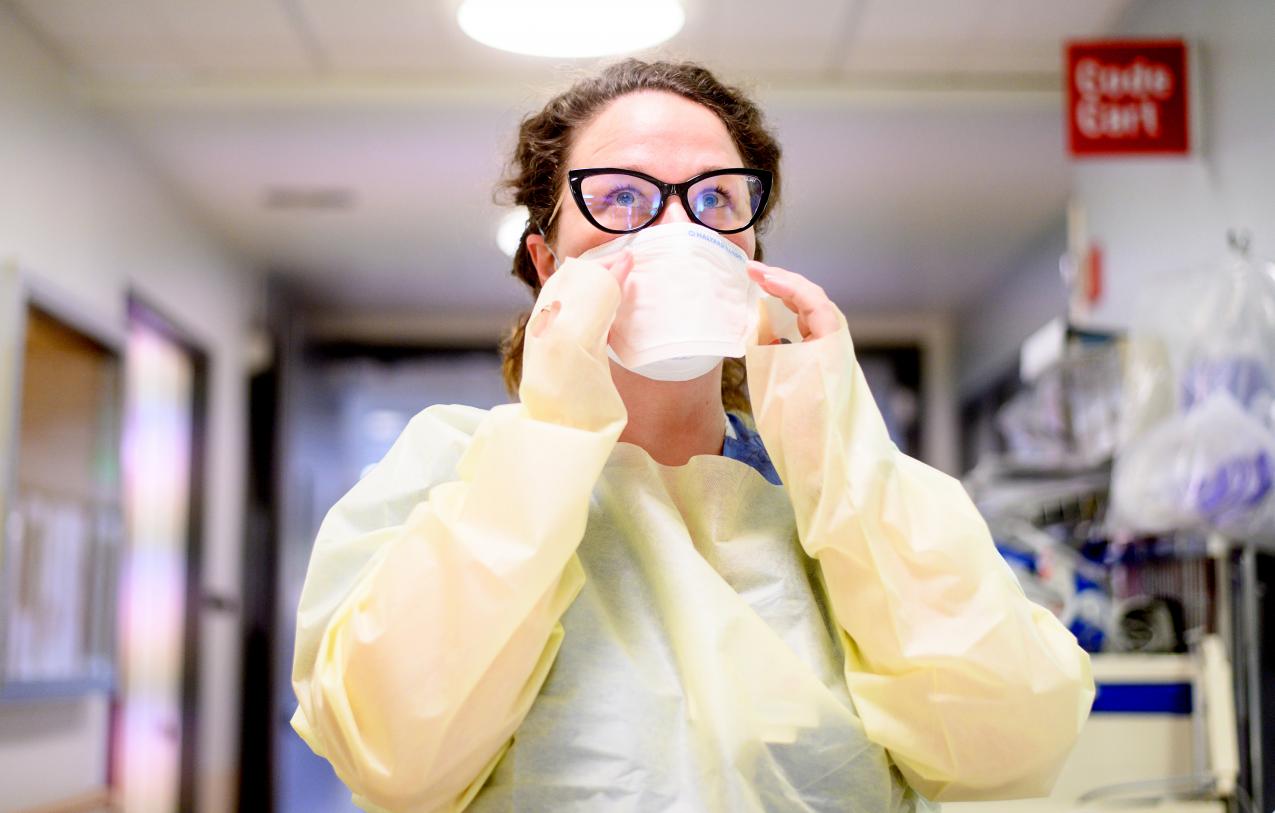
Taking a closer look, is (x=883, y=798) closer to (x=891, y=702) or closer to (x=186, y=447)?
(x=891, y=702)

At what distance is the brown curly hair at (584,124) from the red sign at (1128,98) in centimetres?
175

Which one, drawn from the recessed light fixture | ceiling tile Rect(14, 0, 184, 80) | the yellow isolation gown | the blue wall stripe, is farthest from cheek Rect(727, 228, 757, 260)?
the recessed light fixture

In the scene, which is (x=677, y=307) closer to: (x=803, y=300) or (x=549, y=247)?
(x=803, y=300)

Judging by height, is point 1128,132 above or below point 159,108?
below

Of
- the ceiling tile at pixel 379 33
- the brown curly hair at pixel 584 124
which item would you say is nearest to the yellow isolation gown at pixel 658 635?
the brown curly hair at pixel 584 124

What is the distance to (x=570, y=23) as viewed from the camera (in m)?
2.21

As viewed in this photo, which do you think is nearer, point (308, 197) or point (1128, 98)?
point (1128, 98)

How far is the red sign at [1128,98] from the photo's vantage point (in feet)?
8.90

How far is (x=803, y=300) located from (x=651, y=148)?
6.9 inches

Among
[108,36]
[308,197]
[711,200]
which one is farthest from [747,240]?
[308,197]

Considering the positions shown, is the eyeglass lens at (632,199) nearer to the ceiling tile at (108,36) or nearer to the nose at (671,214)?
the nose at (671,214)

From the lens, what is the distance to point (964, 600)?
0.87 metres

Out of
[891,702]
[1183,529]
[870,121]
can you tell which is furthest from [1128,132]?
[891,702]

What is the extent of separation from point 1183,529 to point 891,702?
1.51m
